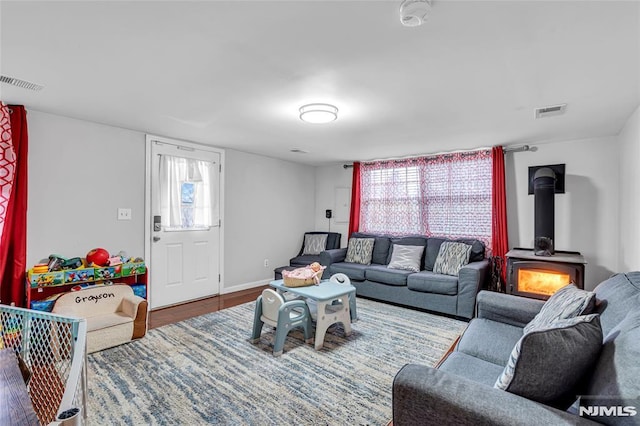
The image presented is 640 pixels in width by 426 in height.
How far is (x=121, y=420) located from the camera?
70.7 inches

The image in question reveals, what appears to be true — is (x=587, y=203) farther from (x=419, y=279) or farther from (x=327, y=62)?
(x=327, y=62)

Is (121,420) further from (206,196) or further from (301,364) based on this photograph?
(206,196)

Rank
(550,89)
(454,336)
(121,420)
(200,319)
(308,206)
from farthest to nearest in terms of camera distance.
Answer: (308,206)
(200,319)
(454,336)
(550,89)
(121,420)

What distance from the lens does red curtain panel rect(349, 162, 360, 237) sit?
5.46m

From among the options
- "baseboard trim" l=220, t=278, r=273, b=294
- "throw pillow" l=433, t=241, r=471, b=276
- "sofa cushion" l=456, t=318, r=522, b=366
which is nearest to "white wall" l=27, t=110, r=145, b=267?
"baseboard trim" l=220, t=278, r=273, b=294

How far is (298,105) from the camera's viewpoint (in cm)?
269

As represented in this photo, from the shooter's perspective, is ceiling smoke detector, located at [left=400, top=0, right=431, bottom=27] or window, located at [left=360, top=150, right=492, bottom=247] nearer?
ceiling smoke detector, located at [left=400, top=0, right=431, bottom=27]

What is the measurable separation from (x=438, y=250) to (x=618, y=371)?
135 inches

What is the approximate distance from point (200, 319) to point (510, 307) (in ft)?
10.1

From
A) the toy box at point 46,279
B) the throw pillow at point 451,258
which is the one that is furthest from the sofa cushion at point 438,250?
the toy box at point 46,279

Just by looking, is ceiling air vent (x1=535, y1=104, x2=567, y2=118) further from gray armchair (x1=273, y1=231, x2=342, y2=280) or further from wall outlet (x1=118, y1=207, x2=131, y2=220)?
wall outlet (x1=118, y1=207, x2=131, y2=220)

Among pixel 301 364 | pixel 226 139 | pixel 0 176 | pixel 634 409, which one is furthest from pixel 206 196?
pixel 634 409

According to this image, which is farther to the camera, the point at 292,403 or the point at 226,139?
the point at 226,139

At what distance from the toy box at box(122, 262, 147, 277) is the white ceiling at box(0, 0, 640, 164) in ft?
4.98
